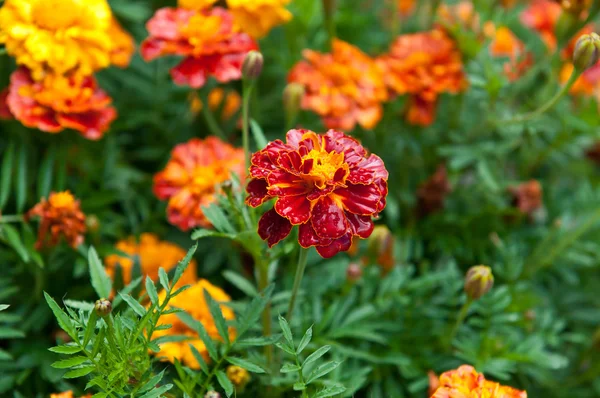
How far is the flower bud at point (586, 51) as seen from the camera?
2.40 feet

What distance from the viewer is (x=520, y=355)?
0.78m

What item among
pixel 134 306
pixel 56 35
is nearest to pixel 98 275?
pixel 134 306

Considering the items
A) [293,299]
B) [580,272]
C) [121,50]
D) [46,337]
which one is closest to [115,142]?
[121,50]

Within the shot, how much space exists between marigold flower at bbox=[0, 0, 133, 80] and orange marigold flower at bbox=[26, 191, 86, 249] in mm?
162

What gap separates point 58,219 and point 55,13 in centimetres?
25

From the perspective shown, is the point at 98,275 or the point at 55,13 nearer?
the point at 98,275

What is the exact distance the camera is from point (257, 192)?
562 millimetres

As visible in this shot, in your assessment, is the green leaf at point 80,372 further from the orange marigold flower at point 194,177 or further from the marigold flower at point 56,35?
the marigold flower at point 56,35

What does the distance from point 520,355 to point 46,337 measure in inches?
22.5

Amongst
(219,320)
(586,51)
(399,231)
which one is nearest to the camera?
(219,320)

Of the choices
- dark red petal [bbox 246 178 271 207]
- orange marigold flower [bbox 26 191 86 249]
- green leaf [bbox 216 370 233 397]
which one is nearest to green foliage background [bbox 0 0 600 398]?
orange marigold flower [bbox 26 191 86 249]

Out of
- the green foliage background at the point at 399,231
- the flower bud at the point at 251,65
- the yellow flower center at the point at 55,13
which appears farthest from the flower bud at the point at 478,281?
the yellow flower center at the point at 55,13

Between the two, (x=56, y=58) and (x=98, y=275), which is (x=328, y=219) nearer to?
(x=98, y=275)

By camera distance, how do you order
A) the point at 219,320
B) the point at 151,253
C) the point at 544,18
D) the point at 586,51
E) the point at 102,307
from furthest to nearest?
the point at 544,18 → the point at 151,253 → the point at 586,51 → the point at 219,320 → the point at 102,307
